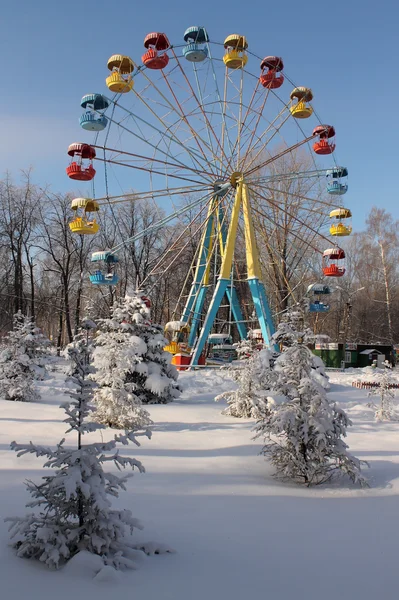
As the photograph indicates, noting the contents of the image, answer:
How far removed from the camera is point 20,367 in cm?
1291

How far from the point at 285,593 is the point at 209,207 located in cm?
1805

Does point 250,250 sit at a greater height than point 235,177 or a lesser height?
lesser

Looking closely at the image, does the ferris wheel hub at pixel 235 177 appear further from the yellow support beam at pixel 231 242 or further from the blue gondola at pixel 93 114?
the blue gondola at pixel 93 114

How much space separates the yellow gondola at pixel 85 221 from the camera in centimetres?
1767

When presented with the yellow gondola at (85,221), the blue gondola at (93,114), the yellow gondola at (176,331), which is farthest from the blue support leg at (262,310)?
the blue gondola at (93,114)

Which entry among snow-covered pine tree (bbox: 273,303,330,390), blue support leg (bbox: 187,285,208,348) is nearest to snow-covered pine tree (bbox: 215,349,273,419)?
snow-covered pine tree (bbox: 273,303,330,390)

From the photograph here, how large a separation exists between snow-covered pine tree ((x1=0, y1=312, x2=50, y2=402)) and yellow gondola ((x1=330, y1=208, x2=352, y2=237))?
12328 mm

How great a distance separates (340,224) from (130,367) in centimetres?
1301

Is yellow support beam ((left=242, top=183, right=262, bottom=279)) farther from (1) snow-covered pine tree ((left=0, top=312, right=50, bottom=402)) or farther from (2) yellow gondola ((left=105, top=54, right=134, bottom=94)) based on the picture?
(1) snow-covered pine tree ((left=0, top=312, right=50, bottom=402))

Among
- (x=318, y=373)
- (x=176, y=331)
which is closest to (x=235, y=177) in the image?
(x=176, y=331)

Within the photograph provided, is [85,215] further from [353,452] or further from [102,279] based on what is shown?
[353,452]

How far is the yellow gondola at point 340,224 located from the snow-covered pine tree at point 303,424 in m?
14.4

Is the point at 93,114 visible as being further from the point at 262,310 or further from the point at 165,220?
the point at 262,310

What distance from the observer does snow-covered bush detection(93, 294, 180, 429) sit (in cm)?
950
